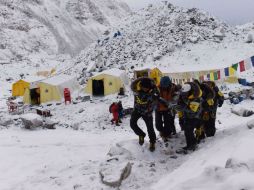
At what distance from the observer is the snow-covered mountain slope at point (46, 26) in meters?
73.2

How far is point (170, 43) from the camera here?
3772 centimetres

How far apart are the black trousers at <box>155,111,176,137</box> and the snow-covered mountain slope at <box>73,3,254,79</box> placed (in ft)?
80.5

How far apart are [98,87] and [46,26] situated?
61.9 m

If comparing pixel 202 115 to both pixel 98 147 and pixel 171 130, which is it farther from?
pixel 98 147

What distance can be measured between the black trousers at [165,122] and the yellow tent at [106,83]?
60.4 ft

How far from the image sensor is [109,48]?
3959 centimetres

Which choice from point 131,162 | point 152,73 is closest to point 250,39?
point 152,73

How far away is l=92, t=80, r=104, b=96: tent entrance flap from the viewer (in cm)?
2806

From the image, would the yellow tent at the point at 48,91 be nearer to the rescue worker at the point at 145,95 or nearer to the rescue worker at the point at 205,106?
the rescue worker at the point at 145,95

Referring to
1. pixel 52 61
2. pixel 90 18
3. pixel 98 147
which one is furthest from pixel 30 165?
pixel 90 18

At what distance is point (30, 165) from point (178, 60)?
89.0ft

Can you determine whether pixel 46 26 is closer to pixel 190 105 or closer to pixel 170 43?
pixel 170 43

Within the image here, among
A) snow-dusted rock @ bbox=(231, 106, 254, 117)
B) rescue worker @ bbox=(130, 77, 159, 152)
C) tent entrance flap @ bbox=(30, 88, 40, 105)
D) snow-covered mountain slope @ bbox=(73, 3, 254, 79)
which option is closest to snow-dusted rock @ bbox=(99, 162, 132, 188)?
rescue worker @ bbox=(130, 77, 159, 152)

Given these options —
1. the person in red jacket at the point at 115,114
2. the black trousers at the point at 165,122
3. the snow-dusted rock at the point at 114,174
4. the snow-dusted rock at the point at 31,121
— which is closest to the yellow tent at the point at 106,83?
the person in red jacket at the point at 115,114
